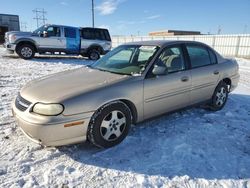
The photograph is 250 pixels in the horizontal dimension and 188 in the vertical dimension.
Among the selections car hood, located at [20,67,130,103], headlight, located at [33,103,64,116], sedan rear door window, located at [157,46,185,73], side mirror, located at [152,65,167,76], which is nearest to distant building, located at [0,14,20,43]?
car hood, located at [20,67,130,103]

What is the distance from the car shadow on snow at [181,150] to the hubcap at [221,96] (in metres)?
0.60

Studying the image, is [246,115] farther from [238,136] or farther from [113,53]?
[113,53]

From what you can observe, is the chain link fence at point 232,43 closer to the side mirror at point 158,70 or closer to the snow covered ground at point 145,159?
the snow covered ground at point 145,159

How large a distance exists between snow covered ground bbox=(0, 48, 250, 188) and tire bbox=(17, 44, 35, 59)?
9.72m

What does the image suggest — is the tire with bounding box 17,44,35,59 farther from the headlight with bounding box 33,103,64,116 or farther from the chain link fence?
the chain link fence

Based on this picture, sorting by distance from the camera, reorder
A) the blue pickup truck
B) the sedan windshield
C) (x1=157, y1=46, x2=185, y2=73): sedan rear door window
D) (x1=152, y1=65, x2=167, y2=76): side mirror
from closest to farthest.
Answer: (x1=152, y1=65, x2=167, y2=76): side mirror
the sedan windshield
(x1=157, y1=46, x2=185, y2=73): sedan rear door window
the blue pickup truck

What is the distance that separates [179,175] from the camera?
9.68 feet

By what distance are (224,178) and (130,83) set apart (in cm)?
173

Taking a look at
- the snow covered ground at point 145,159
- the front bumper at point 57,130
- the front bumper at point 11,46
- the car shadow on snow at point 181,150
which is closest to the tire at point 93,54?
the front bumper at point 11,46

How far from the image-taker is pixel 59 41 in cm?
1409

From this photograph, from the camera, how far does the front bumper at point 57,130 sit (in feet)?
9.69

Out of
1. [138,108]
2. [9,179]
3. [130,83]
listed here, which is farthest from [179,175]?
[9,179]

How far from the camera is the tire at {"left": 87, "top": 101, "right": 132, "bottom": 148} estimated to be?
3266 millimetres

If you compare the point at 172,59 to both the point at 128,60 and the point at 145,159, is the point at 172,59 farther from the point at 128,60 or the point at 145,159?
the point at 145,159
